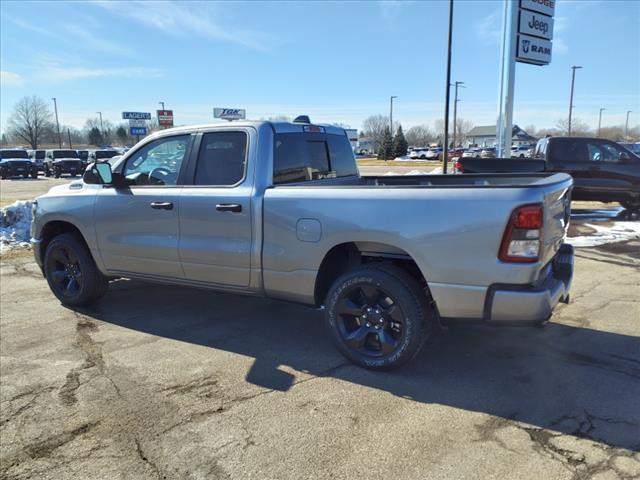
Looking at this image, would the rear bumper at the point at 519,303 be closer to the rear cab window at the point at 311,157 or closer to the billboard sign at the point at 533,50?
the rear cab window at the point at 311,157

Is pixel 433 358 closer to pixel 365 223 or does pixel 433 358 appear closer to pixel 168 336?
pixel 365 223

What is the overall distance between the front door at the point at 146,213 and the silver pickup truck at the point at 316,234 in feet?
0.05

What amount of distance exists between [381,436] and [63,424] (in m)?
2.02

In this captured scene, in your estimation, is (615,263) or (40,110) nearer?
(615,263)

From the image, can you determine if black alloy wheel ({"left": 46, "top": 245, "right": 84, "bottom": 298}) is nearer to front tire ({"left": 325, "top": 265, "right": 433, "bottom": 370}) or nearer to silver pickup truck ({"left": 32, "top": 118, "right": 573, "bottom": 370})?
silver pickup truck ({"left": 32, "top": 118, "right": 573, "bottom": 370})

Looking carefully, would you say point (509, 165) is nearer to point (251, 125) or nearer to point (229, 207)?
point (251, 125)

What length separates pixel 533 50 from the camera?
12883 mm

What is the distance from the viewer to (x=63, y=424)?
320 centimetres

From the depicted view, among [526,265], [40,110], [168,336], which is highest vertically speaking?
[40,110]

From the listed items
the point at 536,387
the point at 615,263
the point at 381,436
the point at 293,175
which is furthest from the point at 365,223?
the point at 615,263

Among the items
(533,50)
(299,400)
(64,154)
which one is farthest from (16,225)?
(64,154)

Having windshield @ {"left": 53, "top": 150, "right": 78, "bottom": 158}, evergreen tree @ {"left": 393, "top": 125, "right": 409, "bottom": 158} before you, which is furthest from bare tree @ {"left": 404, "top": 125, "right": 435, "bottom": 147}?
windshield @ {"left": 53, "top": 150, "right": 78, "bottom": 158}

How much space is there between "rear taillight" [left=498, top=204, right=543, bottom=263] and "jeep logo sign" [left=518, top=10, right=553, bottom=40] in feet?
37.0

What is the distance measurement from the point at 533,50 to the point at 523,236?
38.1 feet
